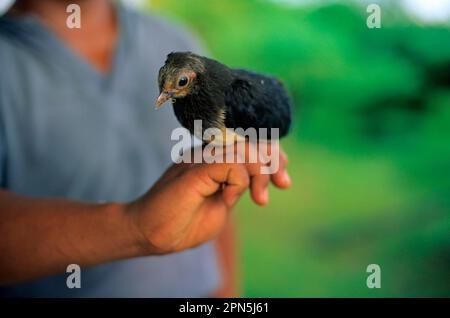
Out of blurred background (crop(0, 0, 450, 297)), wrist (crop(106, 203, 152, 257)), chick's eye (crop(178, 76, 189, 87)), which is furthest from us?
blurred background (crop(0, 0, 450, 297))

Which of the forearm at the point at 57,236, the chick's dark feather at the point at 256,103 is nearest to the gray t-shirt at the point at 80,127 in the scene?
the forearm at the point at 57,236

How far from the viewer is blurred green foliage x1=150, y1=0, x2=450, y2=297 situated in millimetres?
675

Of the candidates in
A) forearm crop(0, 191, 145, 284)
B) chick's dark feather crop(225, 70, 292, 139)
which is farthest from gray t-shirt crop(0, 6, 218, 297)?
chick's dark feather crop(225, 70, 292, 139)

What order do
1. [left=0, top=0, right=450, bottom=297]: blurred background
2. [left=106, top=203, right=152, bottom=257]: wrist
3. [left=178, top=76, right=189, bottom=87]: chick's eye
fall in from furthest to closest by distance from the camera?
1. [left=0, top=0, right=450, bottom=297]: blurred background
2. [left=106, top=203, right=152, bottom=257]: wrist
3. [left=178, top=76, right=189, bottom=87]: chick's eye

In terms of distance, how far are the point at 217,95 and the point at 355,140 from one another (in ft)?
0.99

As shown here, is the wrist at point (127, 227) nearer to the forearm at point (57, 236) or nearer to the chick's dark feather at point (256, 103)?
the forearm at point (57, 236)

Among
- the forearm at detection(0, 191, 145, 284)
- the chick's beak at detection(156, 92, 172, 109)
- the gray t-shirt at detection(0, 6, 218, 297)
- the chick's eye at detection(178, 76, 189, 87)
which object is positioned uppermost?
the gray t-shirt at detection(0, 6, 218, 297)

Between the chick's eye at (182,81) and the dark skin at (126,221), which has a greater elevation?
the chick's eye at (182,81)

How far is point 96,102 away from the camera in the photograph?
77cm

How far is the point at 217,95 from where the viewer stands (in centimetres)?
47

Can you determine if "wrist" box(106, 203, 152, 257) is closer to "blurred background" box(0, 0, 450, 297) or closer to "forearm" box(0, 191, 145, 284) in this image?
"forearm" box(0, 191, 145, 284)

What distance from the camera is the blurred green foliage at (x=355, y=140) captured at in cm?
68
